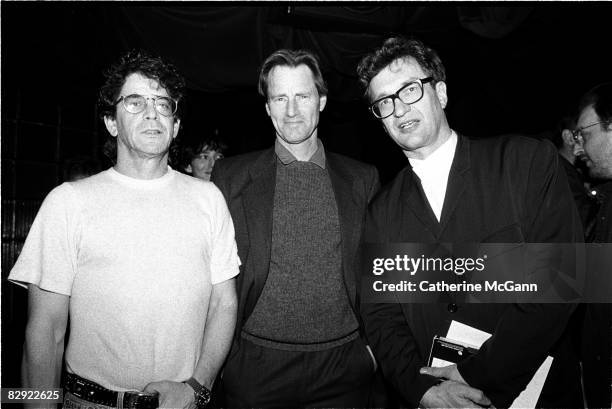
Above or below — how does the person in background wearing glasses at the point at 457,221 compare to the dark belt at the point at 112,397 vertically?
above

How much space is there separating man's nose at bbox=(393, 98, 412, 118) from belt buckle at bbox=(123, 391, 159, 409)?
1526 millimetres

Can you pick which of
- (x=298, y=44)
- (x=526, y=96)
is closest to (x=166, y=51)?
(x=298, y=44)

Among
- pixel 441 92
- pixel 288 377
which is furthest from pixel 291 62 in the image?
pixel 288 377

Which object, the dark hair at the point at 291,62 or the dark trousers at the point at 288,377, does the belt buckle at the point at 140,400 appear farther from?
the dark hair at the point at 291,62

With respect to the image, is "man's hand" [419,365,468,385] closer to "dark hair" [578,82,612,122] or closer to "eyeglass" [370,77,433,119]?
"eyeglass" [370,77,433,119]

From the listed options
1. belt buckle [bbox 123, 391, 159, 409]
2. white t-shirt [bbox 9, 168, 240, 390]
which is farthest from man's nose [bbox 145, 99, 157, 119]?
belt buckle [bbox 123, 391, 159, 409]

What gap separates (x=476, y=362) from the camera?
176cm

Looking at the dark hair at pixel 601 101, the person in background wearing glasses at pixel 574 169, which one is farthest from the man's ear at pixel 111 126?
the dark hair at pixel 601 101

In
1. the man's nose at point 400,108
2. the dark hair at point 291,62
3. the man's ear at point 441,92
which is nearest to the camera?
the man's nose at point 400,108

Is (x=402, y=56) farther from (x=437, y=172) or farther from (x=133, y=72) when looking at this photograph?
(x=133, y=72)

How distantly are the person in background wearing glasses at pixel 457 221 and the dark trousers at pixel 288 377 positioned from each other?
32 cm

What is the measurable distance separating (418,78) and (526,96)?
376 cm

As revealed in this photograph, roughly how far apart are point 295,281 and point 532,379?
110 cm

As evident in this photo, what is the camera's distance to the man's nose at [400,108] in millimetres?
2018
